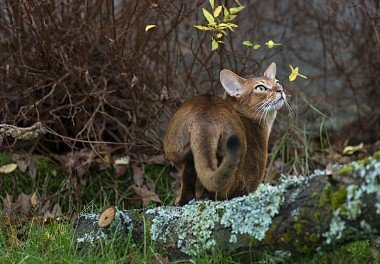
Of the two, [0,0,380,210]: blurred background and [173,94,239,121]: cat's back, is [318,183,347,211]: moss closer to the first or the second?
[173,94,239,121]: cat's back

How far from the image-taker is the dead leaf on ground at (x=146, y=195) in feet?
18.9

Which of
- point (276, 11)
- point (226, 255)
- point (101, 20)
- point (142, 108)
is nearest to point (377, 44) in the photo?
point (276, 11)

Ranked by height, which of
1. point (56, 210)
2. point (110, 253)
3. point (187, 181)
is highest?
point (187, 181)

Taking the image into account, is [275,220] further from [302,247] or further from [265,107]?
→ [265,107]

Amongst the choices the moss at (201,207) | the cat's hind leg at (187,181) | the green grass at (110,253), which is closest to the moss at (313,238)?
the green grass at (110,253)

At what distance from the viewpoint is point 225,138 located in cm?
423

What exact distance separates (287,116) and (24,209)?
8.07 feet

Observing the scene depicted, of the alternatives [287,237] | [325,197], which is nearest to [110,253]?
[287,237]

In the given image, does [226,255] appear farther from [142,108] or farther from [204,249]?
[142,108]

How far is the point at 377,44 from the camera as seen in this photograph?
23.0 ft

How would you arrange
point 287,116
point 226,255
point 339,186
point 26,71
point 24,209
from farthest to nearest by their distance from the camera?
point 287,116 → point 26,71 → point 24,209 → point 226,255 → point 339,186

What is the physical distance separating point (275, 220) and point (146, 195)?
215cm

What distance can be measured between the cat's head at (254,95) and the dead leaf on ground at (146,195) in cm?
109

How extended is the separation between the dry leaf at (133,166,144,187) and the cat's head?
4.47 feet
